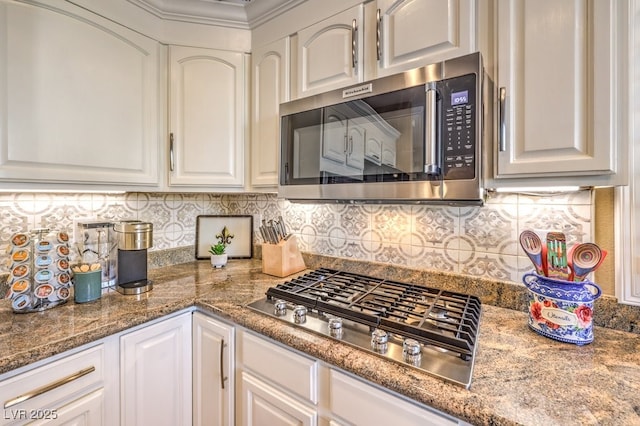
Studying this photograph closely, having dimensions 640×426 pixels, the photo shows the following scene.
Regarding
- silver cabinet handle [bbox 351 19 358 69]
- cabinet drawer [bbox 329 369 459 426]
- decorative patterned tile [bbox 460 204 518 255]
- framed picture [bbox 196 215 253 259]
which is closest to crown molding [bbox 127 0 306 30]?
silver cabinet handle [bbox 351 19 358 69]

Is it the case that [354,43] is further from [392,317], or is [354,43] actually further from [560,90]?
[392,317]

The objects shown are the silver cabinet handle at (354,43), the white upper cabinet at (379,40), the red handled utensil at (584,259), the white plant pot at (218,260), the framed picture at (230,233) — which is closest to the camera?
the red handled utensil at (584,259)

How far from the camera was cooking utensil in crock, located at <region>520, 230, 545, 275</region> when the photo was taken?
0.89 m

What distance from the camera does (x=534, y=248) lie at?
0.92 m

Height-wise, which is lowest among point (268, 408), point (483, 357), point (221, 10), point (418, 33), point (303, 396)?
point (268, 408)

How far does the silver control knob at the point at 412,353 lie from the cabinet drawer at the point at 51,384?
98 cm

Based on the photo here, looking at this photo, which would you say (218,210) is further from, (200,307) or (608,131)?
(608,131)

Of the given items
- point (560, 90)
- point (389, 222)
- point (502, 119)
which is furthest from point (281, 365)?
point (560, 90)

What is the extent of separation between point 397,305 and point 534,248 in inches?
18.5

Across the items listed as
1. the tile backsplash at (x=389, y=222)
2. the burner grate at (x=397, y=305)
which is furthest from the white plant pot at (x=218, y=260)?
the burner grate at (x=397, y=305)

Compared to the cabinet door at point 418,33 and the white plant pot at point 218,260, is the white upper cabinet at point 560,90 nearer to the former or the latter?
the cabinet door at point 418,33

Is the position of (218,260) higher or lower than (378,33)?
lower

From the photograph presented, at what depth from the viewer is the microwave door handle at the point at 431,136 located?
2.82 ft

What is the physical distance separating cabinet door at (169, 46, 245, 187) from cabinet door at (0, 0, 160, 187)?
0.09 m
